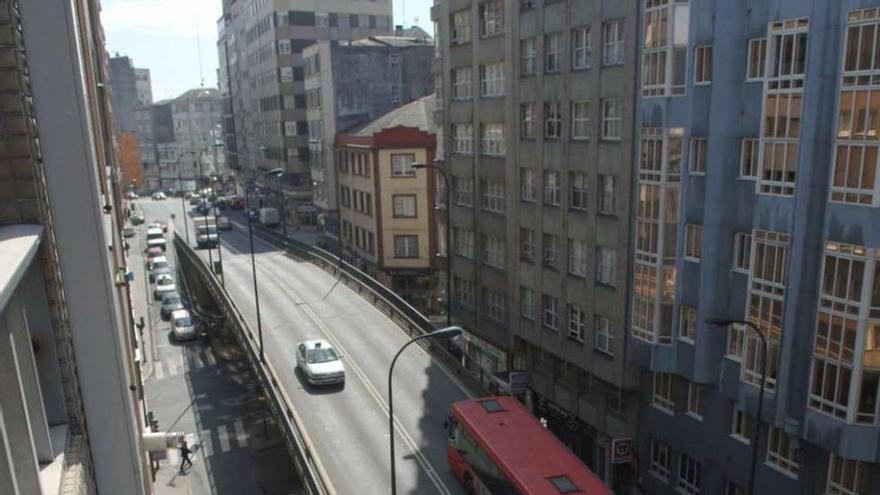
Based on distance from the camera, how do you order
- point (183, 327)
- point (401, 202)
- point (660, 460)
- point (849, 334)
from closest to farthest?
point (849, 334) → point (660, 460) → point (183, 327) → point (401, 202)

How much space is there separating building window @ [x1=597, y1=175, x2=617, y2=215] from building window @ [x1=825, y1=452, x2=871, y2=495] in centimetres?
1387

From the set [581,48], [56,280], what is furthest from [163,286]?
[56,280]

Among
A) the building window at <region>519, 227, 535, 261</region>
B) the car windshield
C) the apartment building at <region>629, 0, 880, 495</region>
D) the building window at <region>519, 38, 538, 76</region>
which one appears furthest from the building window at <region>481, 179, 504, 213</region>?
the car windshield

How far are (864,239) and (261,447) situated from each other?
3498 cm

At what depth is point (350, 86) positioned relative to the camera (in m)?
80.1

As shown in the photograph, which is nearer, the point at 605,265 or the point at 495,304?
the point at 605,265

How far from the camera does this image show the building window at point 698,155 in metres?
27.0

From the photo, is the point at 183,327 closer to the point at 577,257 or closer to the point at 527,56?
the point at 577,257

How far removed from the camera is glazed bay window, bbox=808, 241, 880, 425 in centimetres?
2123

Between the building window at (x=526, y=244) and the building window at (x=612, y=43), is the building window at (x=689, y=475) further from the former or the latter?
the building window at (x=612, y=43)

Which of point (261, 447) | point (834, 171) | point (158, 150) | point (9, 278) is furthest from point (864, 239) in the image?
point (158, 150)

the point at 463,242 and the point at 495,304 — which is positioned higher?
the point at 463,242

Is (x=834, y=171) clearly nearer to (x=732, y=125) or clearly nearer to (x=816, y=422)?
(x=732, y=125)

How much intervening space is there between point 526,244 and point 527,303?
3.60 m
